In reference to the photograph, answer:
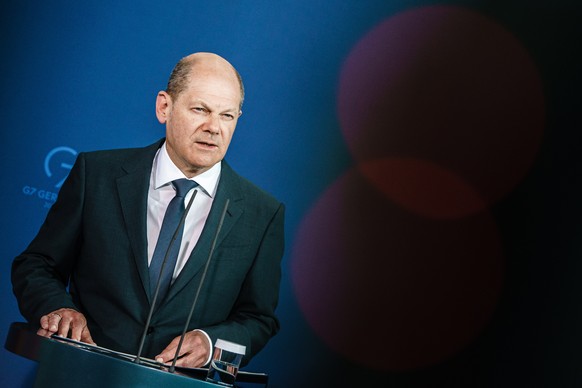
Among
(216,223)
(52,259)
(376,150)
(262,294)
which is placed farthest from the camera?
(376,150)

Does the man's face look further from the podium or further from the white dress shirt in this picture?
the podium

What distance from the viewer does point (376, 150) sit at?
3.50m

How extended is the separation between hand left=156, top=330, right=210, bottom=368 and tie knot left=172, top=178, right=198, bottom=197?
0.57 m

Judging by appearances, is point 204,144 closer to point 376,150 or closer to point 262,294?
point 262,294

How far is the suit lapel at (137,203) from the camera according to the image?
244cm

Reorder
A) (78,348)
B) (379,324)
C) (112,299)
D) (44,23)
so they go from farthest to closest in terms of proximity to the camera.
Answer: (379,324)
(44,23)
(112,299)
(78,348)

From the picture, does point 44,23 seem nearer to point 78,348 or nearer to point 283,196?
Answer: point 283,196

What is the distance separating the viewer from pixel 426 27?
3572 millimetres

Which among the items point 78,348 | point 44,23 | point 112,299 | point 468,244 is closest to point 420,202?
point 468,244

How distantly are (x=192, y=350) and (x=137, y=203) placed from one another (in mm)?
626

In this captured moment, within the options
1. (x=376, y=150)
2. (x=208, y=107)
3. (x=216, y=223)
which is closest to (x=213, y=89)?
(x=208, y=107)

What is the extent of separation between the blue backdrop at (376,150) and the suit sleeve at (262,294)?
20.8 inches

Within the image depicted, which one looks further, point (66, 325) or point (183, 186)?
point (183, 186)

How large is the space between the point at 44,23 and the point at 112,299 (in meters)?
1.46
